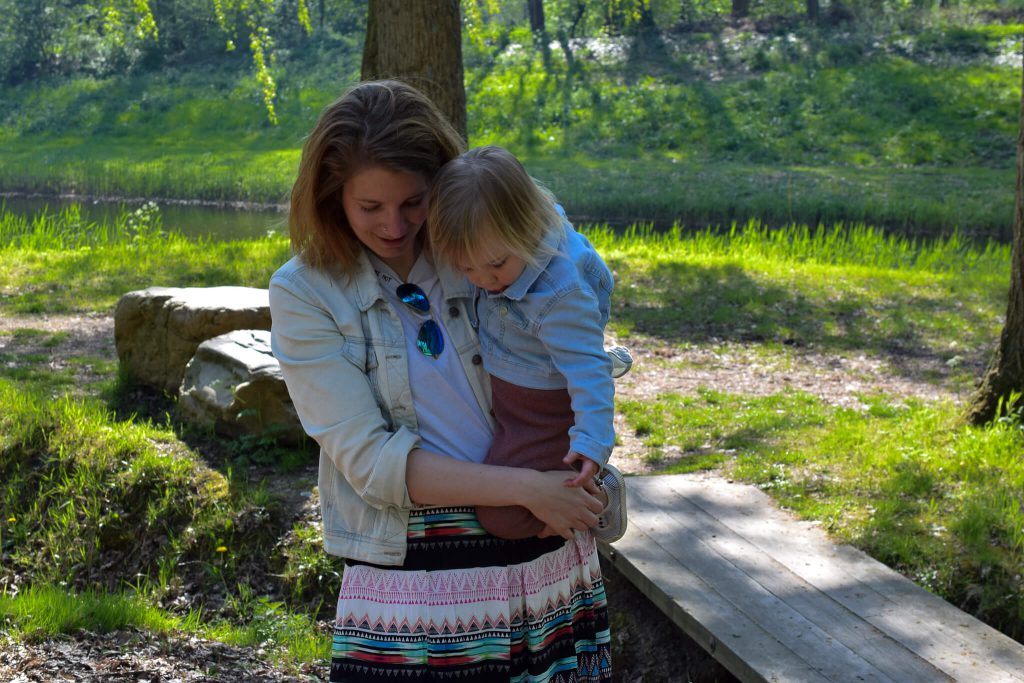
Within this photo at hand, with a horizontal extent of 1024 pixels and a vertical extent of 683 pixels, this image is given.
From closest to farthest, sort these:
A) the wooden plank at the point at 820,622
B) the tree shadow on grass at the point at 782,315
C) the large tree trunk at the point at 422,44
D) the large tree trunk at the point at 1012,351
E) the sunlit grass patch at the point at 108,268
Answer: the wooden plank at the point at 820,622, the large tree trunk at the point at 1012,351, the large tree trunk at the point at 422,44, the tree shadow on grass at the point at 782,315, the sunlit grass patch at the point at 108,268

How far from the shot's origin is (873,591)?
11.3ft

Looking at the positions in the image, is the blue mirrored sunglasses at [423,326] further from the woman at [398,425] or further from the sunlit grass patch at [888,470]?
the sunlit grass patch at [888,470]

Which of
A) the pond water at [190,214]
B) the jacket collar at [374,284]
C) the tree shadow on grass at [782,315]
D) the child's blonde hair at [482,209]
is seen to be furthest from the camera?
the pond water at [190,214]

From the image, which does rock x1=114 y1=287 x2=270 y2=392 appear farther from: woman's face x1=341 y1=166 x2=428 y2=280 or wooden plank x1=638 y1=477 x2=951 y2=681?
woman's face x1=341 y1=166 x2=428 y2=280

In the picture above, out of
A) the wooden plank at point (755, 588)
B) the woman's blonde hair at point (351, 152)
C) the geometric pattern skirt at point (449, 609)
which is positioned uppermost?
the woman's blonde hair at point (351, 152)

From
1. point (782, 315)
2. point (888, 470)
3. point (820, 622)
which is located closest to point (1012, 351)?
point (888, 470)

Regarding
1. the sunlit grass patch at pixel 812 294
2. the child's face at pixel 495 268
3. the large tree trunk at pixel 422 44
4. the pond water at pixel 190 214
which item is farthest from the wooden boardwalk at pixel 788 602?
the pond water at pixel 190 214

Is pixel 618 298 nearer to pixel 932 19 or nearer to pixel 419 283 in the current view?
pixel 419 283

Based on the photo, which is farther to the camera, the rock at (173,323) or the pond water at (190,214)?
the pond water at (190,214)

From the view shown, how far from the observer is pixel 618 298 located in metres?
8.95

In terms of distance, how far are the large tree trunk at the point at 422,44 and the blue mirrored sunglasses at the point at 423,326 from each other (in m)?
3.63

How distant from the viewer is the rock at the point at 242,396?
5.45 metres

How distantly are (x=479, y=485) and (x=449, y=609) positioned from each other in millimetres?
258

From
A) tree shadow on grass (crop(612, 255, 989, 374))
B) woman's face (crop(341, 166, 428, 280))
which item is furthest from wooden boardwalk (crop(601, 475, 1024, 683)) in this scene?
tree shadow on grass (crop(612, 255, 989, 374))
